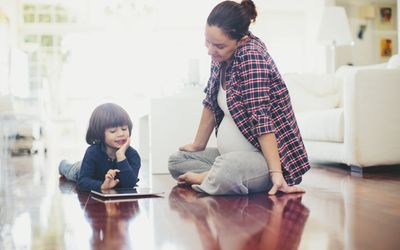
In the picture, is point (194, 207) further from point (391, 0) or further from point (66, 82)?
point (391, 0)

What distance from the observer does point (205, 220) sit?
4.97 feet

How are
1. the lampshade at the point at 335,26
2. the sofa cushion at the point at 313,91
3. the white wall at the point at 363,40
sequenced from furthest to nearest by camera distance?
1. the white wall at the point at 363,40
2. the lampshade at the point at 335,26
3. the sofa cushion at the point at 313,91

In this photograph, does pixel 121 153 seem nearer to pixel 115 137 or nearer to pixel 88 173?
pixel 115 137

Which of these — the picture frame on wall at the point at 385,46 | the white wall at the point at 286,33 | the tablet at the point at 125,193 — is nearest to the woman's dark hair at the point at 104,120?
the tablet at the point at 125,193

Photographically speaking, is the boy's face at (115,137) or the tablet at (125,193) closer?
the tablet at (125,193)

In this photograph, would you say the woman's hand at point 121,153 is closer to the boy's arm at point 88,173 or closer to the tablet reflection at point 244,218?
the boy's arm at point 88,173

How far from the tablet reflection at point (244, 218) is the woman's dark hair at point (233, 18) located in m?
0.60

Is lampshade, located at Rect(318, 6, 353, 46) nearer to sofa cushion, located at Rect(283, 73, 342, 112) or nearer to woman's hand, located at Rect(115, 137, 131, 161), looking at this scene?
sofa cushion, located at Rect(283, 73, 342, 112)

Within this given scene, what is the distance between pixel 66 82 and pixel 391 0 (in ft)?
16.7

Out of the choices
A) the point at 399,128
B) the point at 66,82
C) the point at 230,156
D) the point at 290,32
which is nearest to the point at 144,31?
the point at 66,82

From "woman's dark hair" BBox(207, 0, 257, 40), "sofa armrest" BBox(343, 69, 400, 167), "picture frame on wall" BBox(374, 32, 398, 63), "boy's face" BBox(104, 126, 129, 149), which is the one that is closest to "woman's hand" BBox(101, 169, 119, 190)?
"boy's face" BBox(104, 126, 129, 149)

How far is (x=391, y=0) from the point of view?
849 centimetres

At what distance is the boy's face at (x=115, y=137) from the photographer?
2.24m

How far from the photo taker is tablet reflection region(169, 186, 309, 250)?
120 centimetres
